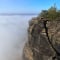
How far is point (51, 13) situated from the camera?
40.4 ft

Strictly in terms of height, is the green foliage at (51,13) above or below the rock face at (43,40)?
above

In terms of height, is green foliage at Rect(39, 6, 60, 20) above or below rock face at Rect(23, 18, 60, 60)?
above

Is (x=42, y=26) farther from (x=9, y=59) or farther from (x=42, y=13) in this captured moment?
(x=9, y=59)

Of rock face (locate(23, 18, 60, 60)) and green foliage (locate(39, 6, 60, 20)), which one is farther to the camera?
green foliage (locate(39, 6, 60, 20))

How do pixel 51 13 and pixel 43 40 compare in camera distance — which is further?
pixel 51 13

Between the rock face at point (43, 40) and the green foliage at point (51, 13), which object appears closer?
Answer: the rock face at point (43, 40)

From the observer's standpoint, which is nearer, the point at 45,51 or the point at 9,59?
the point at 45,51

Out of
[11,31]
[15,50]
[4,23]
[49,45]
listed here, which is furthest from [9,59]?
[4,23]

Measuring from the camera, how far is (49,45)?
38.1ft

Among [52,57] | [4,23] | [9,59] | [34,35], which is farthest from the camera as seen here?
[4,23]

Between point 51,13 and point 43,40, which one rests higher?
point 51,13

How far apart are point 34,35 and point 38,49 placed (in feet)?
2.97

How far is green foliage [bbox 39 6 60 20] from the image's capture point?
12172mm

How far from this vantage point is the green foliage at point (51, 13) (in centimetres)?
1217
